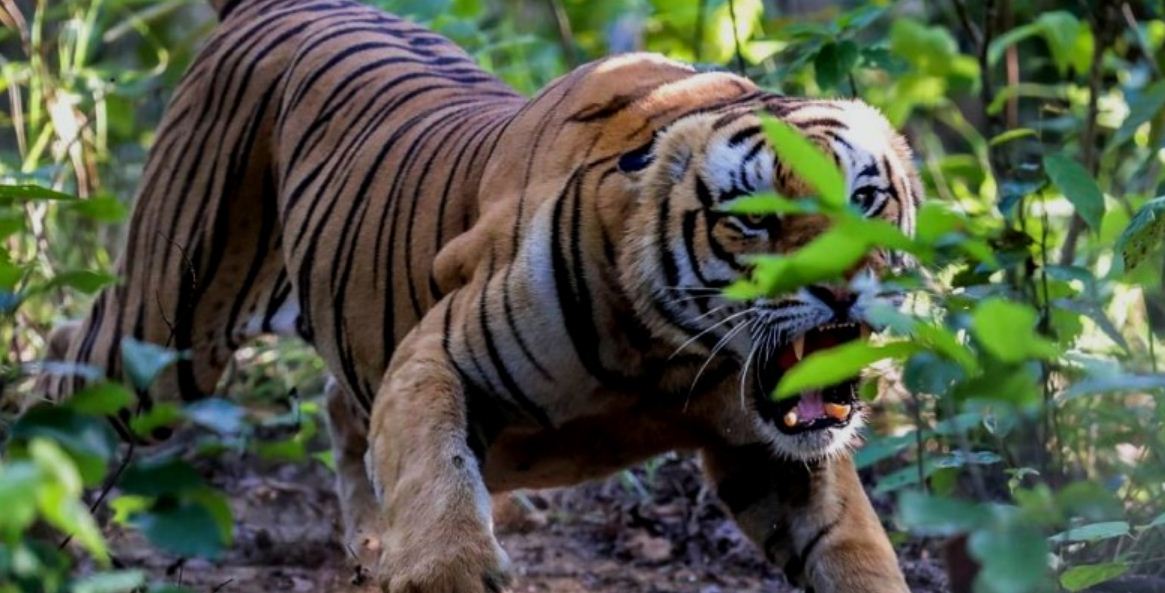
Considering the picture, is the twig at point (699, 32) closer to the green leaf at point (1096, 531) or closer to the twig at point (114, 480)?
the green leaf at point (1096, 531)

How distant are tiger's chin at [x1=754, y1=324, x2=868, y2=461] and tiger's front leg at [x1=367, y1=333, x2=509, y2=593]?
1.65 ft

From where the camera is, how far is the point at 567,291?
319 cm

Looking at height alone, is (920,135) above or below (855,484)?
below

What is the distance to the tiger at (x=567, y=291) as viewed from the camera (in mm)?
2996

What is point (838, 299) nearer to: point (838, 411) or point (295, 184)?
point (838, 411)

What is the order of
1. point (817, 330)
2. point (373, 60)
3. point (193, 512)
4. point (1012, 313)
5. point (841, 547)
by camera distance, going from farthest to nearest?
point (373, 60) → point (841, 547) → point (817, 330) → point (193, 512) → point (1012, 313)

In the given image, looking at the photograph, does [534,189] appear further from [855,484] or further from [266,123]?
[266,123]

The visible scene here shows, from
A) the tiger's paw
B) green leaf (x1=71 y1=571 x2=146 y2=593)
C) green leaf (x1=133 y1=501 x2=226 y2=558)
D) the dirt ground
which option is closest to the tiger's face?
the tiger's paw

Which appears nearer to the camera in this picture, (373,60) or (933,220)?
(933,220)

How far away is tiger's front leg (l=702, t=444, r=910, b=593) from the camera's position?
327 centimetres

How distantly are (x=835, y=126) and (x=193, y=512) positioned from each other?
166 centimetres

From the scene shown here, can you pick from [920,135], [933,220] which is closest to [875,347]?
[933,220]

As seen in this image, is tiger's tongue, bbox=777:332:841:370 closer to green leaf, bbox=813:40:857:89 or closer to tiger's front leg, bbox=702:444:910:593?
tiger's front leg, bbox=702:444:910:593

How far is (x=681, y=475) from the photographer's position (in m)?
5.20
